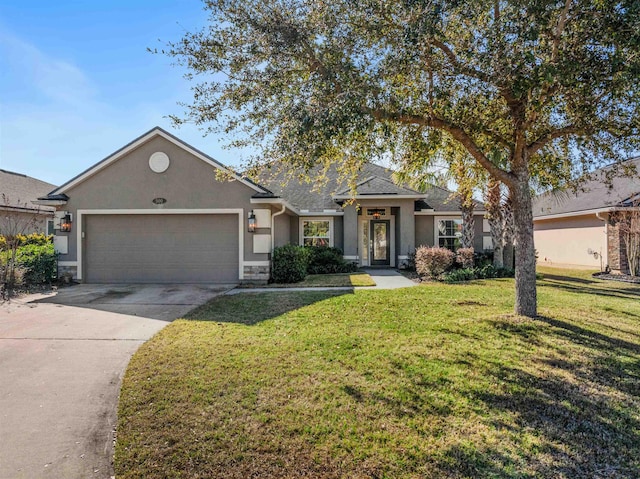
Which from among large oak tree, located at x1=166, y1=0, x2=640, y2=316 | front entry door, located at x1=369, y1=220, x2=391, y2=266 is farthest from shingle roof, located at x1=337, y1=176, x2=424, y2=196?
large oak tree, located at x1=166, y1=0, x2=640, y2=316

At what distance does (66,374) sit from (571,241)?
22512 mm

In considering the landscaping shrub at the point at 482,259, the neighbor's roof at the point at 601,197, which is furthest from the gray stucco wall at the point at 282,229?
the neighbor's roof at the point at 601,197

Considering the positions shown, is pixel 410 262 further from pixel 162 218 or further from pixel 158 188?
pixel 158 188

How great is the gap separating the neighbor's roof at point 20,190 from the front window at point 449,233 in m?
18.8

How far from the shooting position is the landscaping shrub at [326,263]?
49.5ft

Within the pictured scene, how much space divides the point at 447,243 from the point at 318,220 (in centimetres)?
636

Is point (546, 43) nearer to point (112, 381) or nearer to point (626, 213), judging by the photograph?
point (112, 381)

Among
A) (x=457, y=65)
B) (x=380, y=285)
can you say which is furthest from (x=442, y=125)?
A: (x=380, y=285)

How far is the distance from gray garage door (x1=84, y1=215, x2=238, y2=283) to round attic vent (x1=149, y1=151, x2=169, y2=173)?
165 centimetres

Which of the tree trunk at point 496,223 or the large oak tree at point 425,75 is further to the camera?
the tree trunk at point 496,223

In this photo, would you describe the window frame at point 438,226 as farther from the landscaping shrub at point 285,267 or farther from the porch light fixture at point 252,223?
the porch light fixture at point 252,223

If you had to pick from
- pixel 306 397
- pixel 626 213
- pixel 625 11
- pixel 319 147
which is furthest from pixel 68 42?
pixel 626 213

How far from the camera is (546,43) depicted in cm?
579

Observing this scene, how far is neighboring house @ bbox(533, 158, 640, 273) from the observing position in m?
15.6
